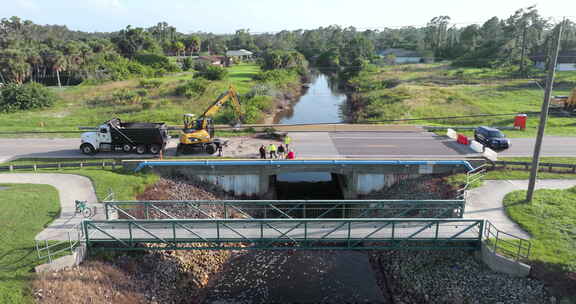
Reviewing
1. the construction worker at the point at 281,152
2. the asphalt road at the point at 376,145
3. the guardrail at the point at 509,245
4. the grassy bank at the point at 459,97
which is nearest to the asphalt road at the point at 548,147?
the grassy bank at the point at 459,97

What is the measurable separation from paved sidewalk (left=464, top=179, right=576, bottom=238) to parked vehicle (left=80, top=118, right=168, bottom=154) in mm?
21589

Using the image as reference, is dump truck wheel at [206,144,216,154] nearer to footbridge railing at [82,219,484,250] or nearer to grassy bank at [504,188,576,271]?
footbridge railing at [82,219,484,250]

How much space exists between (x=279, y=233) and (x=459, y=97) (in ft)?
149

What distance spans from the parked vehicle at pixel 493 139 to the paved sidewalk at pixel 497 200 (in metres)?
6.17

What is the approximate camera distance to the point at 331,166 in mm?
27859

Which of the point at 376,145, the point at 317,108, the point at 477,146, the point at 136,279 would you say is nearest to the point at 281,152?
the point at 376,145

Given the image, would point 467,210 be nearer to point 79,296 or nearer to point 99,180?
point 79,296

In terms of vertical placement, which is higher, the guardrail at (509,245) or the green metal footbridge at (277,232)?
the green metal footbridge at (277,232)

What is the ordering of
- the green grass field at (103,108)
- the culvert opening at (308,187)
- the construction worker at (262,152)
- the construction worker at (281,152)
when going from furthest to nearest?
1. the green grass field at (103,108)
2. the culvert opening at (308,187)
3. the construction worker at (281,152)
4. the construction worker at (262,152)

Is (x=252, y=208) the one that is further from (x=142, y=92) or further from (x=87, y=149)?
(x=142, y=92)

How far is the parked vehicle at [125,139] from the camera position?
29750 millimetres

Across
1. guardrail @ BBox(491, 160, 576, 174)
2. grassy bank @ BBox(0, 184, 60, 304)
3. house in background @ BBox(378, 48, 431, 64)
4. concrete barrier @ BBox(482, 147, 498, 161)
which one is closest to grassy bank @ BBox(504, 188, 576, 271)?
guardrail @ BBox(491, 160, 576, 174)

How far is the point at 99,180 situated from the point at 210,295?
37.9ft

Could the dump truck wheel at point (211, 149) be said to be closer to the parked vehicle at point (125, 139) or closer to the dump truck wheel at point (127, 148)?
the parked vehicle at point (125, 139)
